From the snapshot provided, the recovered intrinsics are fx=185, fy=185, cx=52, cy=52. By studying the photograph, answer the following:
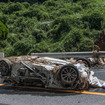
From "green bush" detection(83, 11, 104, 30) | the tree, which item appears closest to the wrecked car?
"green bush" detection(83, 11, 104, 30)

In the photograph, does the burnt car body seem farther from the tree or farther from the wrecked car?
the tree

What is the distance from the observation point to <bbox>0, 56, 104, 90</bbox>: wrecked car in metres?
5.45

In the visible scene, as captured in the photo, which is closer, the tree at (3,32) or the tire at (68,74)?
the tire at (68,74)

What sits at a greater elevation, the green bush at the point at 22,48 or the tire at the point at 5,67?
the green bush at the point at 22,48

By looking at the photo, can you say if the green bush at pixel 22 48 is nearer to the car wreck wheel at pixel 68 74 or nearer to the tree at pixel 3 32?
the tree at pixel 3 32

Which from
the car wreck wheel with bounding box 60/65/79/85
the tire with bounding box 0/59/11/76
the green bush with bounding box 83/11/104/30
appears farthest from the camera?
the green bush with bounding box 83/11/104/30

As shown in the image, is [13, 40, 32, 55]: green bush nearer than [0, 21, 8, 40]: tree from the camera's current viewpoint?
Yes

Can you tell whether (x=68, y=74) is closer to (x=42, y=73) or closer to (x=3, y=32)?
(x=42, y=73)

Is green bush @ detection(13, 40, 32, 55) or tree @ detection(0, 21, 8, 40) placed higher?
tree @ detection(0, 21, 8, 40)

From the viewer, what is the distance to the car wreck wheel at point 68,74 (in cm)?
542

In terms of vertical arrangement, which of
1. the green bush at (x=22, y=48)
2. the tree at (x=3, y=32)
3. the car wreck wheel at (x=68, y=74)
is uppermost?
the tree at (x=3, y=32)

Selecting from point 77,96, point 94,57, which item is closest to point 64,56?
point 94,57

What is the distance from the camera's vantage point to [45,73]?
224 inches

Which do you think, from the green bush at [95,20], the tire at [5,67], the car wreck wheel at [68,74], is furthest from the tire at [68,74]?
the green bush at [95,20]
